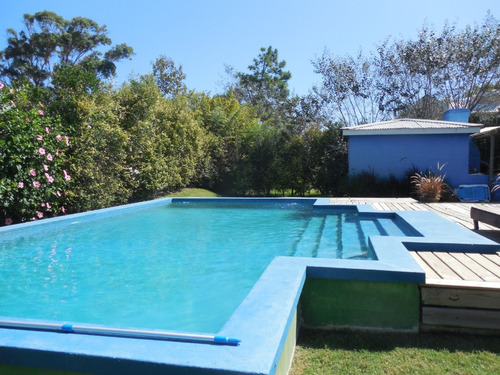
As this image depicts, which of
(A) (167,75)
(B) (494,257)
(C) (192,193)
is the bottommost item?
(C) (192,193)

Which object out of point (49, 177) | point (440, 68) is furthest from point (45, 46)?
point (440, 68)

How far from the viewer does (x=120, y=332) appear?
2148mm

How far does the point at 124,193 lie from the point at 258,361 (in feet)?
35.5

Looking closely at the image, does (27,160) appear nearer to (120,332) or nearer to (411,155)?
(120,332)

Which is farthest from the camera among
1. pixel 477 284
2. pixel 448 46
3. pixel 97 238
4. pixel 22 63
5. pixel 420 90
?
pixel 22 63

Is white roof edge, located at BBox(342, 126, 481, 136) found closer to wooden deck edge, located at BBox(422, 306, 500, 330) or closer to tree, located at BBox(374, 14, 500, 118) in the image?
tree, located at BBox(374, 14, 500, 118)

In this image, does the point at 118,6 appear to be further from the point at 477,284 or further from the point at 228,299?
the point at 477,284

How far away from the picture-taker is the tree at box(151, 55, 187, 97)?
23.5 meters

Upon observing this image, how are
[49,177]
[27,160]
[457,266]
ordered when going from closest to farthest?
[457,266] < [27,160] < [49,177]

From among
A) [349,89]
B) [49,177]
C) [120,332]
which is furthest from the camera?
[349,89]

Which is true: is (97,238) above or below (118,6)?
below

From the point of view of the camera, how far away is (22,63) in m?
27.6

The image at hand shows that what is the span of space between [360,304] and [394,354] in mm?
531

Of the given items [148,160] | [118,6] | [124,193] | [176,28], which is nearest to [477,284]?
[124,193]
